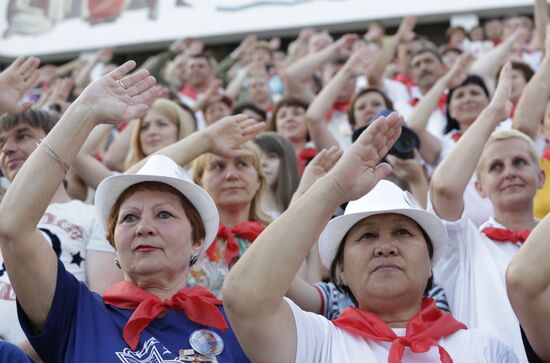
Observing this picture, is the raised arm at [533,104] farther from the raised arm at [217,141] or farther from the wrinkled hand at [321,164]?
the raised arm at [217,141]

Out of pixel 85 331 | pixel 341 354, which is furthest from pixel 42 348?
pixel 341 354

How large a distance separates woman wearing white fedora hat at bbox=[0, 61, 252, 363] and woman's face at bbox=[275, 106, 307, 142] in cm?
303

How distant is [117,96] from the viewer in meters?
2.86

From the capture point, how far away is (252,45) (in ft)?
36.1

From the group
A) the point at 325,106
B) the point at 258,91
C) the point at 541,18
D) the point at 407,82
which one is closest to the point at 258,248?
the point at 325,106

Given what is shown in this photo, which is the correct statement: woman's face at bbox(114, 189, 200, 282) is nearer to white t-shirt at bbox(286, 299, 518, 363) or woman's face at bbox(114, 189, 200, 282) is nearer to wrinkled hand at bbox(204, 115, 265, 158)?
white t-shirt at bbox(286, 299, 518, 363)

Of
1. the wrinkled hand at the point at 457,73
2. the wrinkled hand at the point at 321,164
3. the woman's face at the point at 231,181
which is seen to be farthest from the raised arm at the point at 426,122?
the wrinkled hand at the point at 321,164

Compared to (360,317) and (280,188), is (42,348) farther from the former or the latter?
(280,188)

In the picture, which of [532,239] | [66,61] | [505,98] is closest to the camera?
[532,239]

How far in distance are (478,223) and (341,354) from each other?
2.20 m

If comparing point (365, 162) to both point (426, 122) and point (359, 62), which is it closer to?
point (426, 122)

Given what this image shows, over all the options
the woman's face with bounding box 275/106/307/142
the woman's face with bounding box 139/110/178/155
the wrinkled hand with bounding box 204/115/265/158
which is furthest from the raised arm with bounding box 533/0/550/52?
the wrinkled hand with bounding box 204/115/265/158

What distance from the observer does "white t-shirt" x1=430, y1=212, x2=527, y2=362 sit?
338 centimetres

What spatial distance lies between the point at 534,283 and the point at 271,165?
284 cm
